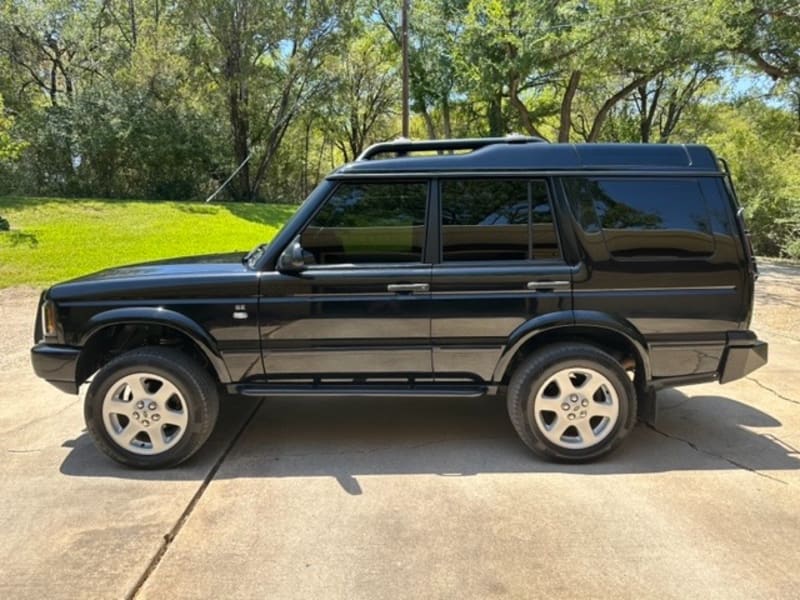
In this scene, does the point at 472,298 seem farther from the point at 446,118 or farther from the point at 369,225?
the point at 446,118

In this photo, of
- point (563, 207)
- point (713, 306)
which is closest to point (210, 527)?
point (563, 207)

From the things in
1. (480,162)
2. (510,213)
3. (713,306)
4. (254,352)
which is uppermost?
(480,162)

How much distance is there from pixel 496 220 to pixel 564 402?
3.90 feet

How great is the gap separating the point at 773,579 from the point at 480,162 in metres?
2.59

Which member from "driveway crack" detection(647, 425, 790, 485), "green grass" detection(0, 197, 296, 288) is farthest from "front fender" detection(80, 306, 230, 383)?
"green grass" detection(0, 197, 296, 288)

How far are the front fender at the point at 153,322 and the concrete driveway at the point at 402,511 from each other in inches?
30.9

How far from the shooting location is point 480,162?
3.71m

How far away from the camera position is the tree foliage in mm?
15242

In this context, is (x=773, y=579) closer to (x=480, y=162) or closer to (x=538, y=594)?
(x=538, y=594)

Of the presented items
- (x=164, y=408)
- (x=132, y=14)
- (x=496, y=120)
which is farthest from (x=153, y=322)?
(x=132, y=14)

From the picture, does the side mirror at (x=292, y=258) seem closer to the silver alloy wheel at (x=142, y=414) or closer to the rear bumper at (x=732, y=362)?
the silver alloy wheel at (x=142, y=414)

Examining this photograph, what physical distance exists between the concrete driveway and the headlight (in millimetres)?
832

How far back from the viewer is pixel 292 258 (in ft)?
11.8

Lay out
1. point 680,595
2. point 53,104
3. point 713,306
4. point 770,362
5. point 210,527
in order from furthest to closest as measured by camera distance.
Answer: point 53,104 → point 770,362 → point 713,306 → point 210,527 → point 680,595
